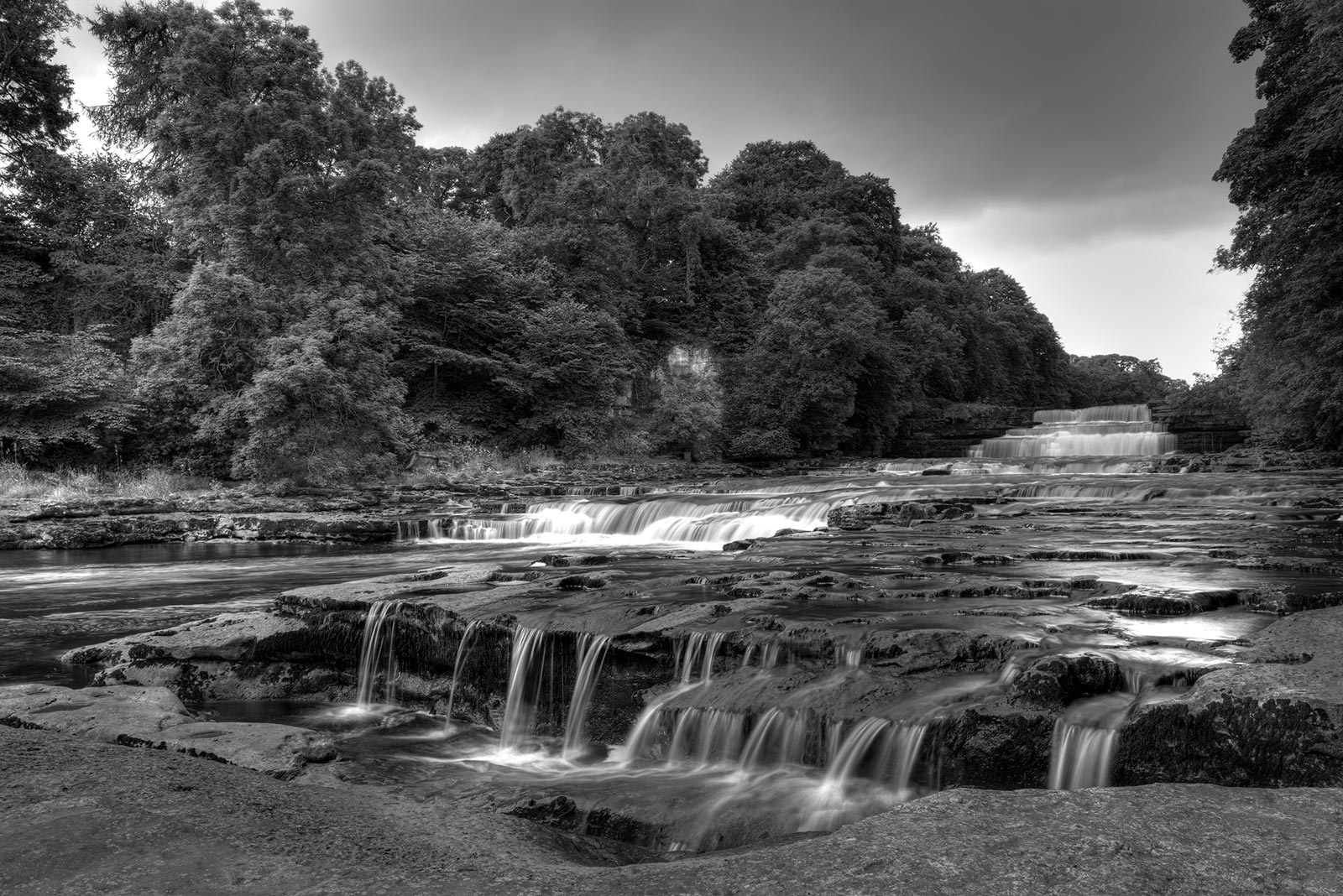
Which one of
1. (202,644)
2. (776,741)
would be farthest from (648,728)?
(202,644)

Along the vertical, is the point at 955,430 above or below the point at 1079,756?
above

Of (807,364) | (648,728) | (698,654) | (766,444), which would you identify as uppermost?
(807,364)

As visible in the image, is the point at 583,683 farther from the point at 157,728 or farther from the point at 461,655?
the point at 157,728

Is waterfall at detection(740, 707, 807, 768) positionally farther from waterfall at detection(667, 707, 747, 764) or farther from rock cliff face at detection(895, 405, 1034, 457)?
rock cliff face at detection(895, 405, 1034, 457)

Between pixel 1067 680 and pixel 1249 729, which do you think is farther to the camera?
pixel 1067 680

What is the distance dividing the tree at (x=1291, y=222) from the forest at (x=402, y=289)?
11 cm

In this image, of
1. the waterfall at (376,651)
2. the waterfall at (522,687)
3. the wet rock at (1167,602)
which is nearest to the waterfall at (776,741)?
the waterfall at (522,687)

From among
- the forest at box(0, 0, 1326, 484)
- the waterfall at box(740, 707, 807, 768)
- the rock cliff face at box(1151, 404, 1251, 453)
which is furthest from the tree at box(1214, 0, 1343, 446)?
the waterfall at box(740, 707, 807, 768)

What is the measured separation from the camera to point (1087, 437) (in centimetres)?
3369

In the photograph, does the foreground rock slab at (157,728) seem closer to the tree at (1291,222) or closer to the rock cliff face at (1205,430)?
the tree at (1291,222)

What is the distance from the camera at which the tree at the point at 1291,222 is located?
17.8 m

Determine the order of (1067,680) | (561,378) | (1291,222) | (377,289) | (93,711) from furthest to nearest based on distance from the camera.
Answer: (561,378) → (377,289) → (1291,222) → (93,711) → (1067,680)

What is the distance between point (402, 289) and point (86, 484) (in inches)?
494

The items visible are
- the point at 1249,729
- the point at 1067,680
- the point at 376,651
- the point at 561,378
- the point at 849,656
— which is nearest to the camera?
the point at 1249,729
